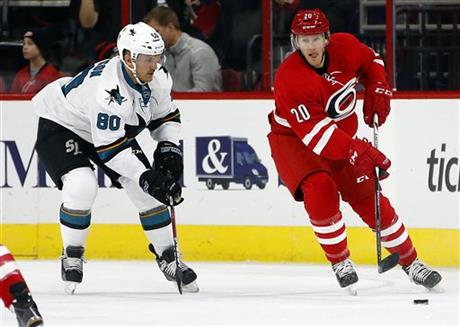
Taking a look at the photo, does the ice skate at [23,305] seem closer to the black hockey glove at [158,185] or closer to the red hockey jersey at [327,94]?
the black hockey glove at [158,185]

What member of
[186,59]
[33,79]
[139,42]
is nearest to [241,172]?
[186,59]

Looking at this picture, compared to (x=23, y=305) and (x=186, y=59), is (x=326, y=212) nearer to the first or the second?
(x=23, y=305)

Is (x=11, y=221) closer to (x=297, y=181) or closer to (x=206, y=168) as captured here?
(x=206, y=168)

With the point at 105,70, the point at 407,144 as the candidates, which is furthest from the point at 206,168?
the point at 105,70

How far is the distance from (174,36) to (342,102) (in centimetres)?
163

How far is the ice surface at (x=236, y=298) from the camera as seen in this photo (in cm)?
577

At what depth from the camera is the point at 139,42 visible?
20.6ft

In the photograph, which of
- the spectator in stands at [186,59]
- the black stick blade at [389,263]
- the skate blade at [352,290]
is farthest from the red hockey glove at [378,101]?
the spectator in stands at [186,59]

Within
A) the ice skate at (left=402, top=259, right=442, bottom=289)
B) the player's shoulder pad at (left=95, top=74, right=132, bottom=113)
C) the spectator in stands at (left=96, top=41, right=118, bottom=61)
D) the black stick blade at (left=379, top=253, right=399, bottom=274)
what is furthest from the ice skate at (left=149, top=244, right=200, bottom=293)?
the spectator in stands at (left=96, top=41, right=118, bottom=61)

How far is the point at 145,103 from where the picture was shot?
6.40 meters

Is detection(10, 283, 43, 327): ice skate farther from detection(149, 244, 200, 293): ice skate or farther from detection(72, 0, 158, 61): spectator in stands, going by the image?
detection(72, 0, 158, 61): spectator in stands

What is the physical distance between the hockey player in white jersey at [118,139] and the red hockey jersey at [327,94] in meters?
0.50

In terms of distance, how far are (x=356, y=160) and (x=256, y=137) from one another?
5.43 feet

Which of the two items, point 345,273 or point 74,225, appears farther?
point 74,225
